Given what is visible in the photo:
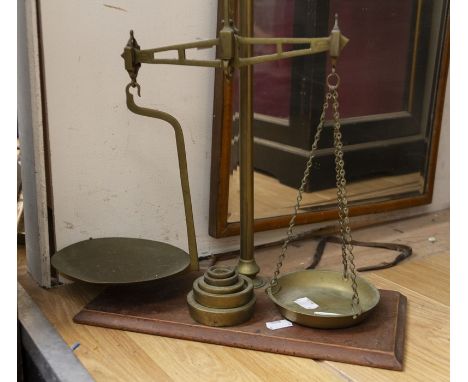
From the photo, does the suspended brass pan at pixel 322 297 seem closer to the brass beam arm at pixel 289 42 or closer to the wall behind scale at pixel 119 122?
the wall behind scale at pixel 119 122

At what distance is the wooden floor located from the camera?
40.7 inches

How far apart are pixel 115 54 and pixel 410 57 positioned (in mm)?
818

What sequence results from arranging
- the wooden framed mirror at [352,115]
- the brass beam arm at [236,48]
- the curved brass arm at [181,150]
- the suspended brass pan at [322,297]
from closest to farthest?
the brass beam arm at [236,48], the suspended brass pan at [322,297], the curved brass arm at [181,150], the wooden framed mirror at [352,115]

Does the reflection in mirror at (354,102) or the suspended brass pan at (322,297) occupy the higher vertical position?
the reflection in mirror at (354,102)

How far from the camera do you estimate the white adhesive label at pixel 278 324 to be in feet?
3.80

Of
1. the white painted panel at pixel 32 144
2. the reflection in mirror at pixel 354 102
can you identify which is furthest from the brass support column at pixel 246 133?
the white painted panel at pixel 32 144

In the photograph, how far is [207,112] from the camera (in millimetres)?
1446

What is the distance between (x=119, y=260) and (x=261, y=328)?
345mm

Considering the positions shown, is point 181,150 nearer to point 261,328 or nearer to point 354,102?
point 261,328

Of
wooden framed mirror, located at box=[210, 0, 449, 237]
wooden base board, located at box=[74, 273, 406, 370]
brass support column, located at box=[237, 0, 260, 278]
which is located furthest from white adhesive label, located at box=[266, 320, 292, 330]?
wooden framed mirror, located at box=[210, 0, 449, 237]

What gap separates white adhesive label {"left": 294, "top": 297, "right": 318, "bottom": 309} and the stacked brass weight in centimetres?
11

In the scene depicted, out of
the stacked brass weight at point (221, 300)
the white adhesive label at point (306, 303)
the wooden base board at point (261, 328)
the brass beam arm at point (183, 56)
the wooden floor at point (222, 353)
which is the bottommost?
the wooden floor at point (222, 353)

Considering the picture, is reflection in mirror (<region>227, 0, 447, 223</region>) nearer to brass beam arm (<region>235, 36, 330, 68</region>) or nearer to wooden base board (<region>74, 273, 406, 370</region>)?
wooden base board (<region>74, 273, 406, 370</region>)

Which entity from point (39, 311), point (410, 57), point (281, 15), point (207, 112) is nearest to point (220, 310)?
point (39, 311)
